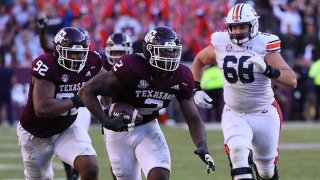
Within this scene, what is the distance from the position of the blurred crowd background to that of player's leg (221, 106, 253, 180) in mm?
10037

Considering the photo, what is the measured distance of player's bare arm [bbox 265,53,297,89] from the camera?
25.1 ft

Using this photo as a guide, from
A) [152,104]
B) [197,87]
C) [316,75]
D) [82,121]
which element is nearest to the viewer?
[152,104]

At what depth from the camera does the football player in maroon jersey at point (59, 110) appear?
7453 millimetres

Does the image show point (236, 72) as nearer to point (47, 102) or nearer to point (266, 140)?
point (266, 140)

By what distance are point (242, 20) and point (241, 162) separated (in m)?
1.29

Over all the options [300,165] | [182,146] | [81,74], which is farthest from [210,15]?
[81,74]

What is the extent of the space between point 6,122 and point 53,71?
466 inches

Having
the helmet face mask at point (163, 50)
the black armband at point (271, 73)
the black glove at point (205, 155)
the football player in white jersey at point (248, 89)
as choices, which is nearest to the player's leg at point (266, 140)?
the football player in white jersey at point (248, 89)

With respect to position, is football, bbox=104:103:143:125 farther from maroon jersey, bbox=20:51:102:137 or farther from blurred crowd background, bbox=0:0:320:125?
blurred crowd background, bbox=0:0:320:125

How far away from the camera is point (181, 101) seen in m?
7.22

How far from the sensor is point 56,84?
25.0ft

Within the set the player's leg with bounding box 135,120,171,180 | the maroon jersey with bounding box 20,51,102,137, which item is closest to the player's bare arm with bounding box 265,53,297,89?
the player's leg with bounding box 135,120,171,180

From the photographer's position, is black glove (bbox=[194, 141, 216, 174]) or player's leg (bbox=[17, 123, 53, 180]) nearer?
black glove (bbox=[194, 141, 216, 174])

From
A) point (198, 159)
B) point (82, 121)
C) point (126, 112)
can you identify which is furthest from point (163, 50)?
point (198, 159)
